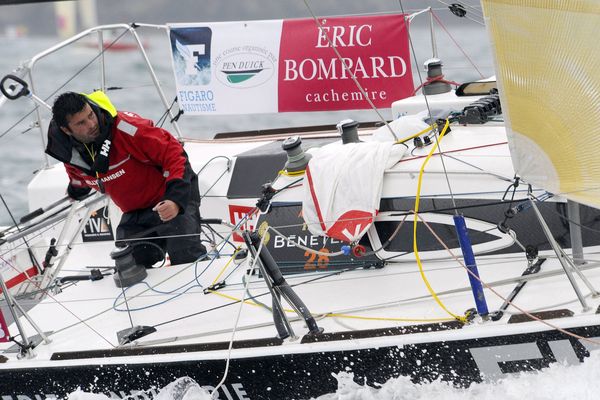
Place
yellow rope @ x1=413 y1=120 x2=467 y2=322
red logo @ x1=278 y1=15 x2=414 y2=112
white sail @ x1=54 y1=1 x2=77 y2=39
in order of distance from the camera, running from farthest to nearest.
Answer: white sail @ x1=54 y1=1 x2=77 y2=39, red logo @ x1=278 y1=15 x2=414 y2=112, yellow rope @ x1=413 y1=120 x2=467 y2=322

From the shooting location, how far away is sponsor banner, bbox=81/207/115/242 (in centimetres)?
616

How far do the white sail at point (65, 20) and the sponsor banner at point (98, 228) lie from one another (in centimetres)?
1865

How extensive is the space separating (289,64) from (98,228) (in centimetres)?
154

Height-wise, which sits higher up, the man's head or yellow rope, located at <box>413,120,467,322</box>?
the man's head

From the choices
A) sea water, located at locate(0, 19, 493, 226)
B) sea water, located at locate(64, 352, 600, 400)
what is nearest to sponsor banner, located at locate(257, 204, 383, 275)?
sea water, located at locate(64, 352, 600, 400)

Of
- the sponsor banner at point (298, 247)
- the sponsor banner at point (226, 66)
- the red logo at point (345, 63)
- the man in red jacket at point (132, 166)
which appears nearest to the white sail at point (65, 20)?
the sponsor banner at point (226, 66)

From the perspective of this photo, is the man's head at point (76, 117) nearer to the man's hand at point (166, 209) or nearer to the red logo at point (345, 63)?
the man's hand at point (166, 209)

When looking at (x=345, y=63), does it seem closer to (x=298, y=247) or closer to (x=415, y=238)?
(x=298, y=247)

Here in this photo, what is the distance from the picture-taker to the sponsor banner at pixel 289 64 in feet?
20.2

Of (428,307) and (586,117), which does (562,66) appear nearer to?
(586,117)

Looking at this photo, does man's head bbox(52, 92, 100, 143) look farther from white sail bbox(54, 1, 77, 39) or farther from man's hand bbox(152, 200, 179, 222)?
white sail bbox(54, 1, 77, 39)

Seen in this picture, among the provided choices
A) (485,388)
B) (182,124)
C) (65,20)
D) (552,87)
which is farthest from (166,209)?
(65,20)

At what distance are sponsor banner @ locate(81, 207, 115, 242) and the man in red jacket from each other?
119 cm

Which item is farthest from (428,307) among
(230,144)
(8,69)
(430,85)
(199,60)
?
(8,69)
